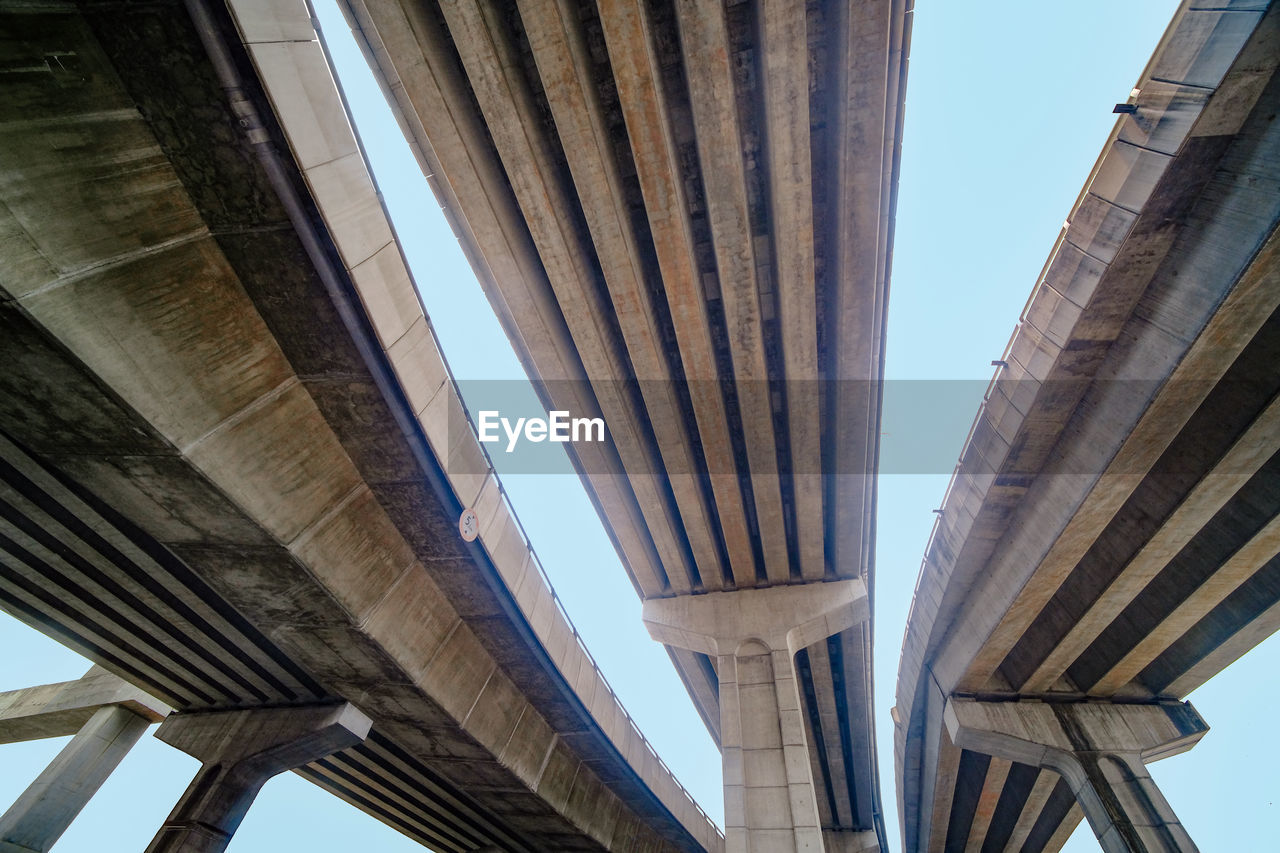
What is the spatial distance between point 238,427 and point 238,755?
430 inches

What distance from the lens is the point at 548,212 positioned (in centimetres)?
912

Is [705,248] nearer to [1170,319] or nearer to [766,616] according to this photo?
[1170,319]

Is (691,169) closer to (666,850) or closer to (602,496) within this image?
(602,496)

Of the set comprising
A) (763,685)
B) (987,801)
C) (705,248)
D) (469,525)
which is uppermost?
(705,248)

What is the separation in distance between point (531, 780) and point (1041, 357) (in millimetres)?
14105

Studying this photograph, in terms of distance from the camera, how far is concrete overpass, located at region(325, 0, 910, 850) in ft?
25.0

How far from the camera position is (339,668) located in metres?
8.80

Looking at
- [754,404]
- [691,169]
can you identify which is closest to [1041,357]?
[754,404]

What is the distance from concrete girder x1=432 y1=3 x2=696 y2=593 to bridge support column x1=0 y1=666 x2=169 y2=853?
1795 centimetres

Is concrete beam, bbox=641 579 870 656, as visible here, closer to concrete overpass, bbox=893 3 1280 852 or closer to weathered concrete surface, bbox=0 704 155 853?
concrete overpass, bbox=893 3 1280 852

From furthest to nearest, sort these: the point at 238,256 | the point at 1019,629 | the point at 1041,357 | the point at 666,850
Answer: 1. the point at 666,850
2. the point at 1019,629
3. the point at 1041,357
4. the point at 238,256

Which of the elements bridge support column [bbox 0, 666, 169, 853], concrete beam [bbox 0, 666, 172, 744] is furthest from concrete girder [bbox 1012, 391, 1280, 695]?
bridge support column [bbox 0, 666, 169, 853]

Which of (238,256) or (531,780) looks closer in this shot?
(238,256)

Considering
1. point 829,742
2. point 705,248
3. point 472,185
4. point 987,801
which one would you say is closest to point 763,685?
point 705,248
